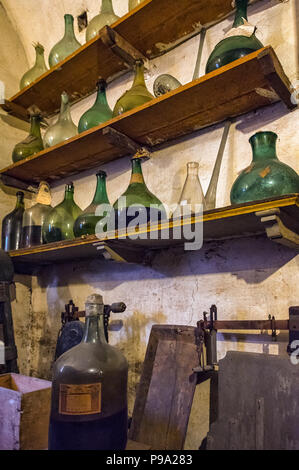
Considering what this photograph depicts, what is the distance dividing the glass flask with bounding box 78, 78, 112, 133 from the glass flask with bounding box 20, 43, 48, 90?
522 millimetres

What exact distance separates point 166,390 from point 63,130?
1.26 m

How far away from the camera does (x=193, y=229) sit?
1084 mm

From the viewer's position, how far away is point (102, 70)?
1.69 metres

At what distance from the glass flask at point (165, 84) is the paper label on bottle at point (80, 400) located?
41.9 inches

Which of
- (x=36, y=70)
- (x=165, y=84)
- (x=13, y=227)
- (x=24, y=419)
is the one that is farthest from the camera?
(x=36, y=70)

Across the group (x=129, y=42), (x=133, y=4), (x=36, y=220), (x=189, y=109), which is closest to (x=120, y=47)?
(x=129, y=42)

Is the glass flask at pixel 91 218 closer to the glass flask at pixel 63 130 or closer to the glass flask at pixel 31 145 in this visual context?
the glass flask at pixel 63 130

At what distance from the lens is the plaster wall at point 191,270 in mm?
1115

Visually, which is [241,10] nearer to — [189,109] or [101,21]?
[189,109]

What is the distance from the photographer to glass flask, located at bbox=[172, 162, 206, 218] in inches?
47.1

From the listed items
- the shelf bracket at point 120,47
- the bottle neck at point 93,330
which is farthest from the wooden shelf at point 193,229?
the shelf bracket at point 120,47

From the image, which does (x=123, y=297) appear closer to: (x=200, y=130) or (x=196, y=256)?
(x=196, y=256)

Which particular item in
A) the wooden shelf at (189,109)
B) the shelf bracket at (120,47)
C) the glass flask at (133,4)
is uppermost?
the glass flask at (133,4)

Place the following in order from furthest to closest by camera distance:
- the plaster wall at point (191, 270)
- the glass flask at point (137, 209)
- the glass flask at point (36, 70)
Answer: the glass flask at point (36, 70), the glass flask at point (137, 209), the plaster wall at point (191, 270)
